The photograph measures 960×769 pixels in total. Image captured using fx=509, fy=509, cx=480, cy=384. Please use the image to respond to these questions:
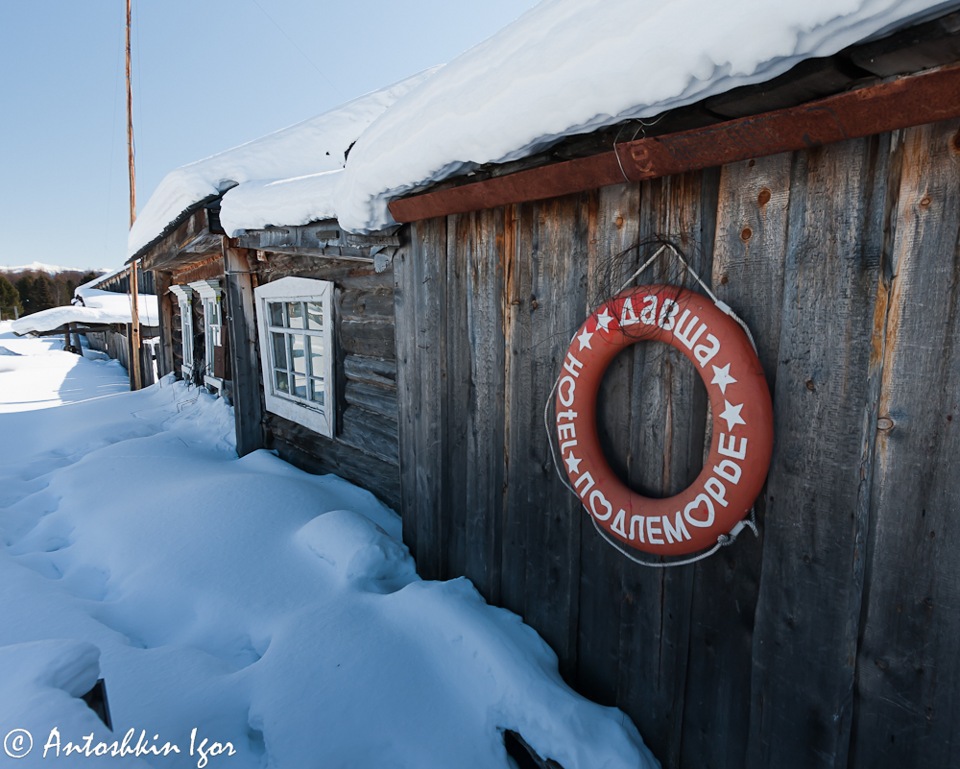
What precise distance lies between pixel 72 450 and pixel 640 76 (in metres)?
6.86

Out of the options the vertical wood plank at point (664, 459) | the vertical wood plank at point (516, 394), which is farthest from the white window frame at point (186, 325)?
the vertical wood plank at point (664, 459)

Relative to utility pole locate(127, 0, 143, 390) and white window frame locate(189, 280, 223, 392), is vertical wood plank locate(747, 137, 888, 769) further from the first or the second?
utility pole locate(127, 0, 143, 390)

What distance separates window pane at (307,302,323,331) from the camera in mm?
4352

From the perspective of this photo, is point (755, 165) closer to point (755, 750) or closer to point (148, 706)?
point (755, 750)

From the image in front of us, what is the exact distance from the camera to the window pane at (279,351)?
15.9ft

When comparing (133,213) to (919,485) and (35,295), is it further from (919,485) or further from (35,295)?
(35,295)

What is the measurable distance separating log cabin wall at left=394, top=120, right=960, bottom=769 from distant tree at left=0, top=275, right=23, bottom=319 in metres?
57.9

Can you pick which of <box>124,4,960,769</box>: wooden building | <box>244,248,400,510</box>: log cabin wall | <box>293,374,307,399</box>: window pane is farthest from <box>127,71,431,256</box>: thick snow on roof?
<box>124,4,960,769</box>: wooden building

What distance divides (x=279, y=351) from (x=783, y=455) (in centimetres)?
447

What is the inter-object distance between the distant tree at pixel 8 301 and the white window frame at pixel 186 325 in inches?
1952

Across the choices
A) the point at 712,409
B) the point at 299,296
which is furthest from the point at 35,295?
A: the point at 712,409

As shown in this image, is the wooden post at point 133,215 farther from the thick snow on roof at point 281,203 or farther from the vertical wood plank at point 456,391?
the vertical wood plank at point 456,391

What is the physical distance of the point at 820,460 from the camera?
1.33 m

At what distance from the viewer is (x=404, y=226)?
2.61 metres
